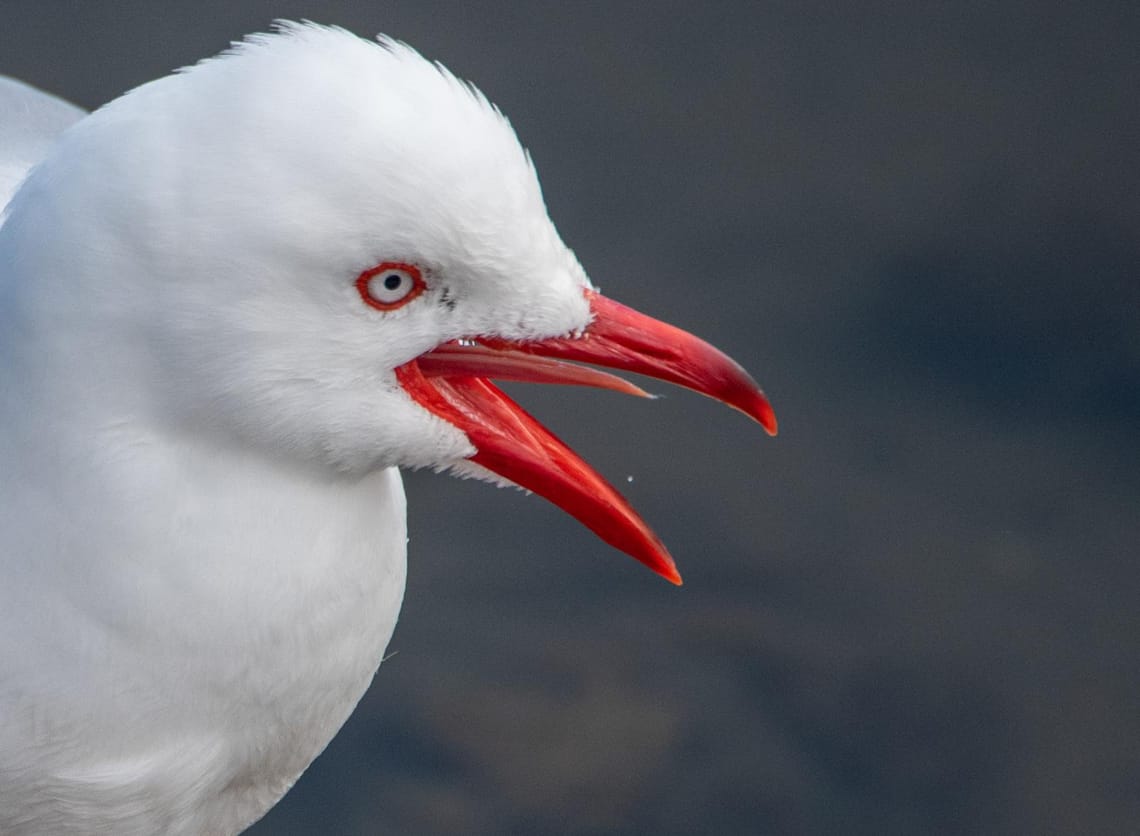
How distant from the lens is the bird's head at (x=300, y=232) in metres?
1.81

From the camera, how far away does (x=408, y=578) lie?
3590mm

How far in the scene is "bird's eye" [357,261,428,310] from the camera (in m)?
1.89

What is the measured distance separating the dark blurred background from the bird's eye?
1.64m

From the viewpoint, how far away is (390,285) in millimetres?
1913

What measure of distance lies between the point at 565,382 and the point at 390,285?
1.11ft

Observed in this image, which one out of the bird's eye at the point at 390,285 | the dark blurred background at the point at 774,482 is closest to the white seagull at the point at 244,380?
the bird's eye at the point at 390,285

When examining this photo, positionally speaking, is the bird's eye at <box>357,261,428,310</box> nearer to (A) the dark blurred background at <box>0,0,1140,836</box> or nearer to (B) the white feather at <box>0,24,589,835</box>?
(B) the white feather at <box>0,24,589,835</box>

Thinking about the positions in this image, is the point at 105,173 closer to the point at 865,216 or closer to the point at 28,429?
the point at 28,429

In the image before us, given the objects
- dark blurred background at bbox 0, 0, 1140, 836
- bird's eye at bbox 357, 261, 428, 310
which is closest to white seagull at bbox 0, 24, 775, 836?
bird's eye at bbox 357, 261, 428, 310

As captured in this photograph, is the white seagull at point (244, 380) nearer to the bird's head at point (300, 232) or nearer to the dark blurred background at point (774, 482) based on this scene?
the bird's head at point (300, 232)

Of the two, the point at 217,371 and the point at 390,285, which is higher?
the point at 390,285

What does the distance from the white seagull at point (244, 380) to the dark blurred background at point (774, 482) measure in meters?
1.12

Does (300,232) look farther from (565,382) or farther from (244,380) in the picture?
(565,382)

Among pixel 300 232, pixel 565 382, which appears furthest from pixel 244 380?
pixel 565 382
